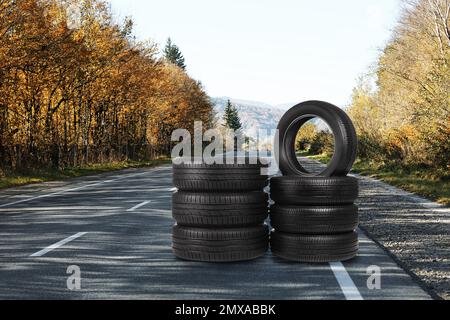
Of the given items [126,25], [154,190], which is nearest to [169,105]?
[126,25]

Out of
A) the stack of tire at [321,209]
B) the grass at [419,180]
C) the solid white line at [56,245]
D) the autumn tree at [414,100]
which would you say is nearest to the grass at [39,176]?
the solid white line at [56,245]

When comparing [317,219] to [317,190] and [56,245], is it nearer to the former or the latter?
[317,190]

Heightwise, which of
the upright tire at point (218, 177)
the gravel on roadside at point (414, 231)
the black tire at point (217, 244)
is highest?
the upright tire at point (218, 177)

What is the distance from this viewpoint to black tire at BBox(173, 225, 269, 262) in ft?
21.2

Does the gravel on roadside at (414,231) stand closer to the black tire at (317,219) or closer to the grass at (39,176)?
the black tire at (317,219)

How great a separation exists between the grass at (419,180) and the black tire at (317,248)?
7.16 metres

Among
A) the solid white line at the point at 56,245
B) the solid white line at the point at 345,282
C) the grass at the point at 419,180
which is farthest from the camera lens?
the grass at the point at 419,180

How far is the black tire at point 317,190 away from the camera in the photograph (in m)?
6.72

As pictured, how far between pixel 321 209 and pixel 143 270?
2451 millimetres

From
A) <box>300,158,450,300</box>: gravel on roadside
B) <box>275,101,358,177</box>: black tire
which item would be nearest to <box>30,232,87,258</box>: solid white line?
<box>275,101,358,177</box>: black tire

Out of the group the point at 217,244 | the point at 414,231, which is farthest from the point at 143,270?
the point at 414,231

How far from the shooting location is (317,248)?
6.52 meters

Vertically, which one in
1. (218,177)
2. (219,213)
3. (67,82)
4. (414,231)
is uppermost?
(67,82)

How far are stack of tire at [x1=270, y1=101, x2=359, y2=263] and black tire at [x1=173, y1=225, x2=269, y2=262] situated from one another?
453mm
